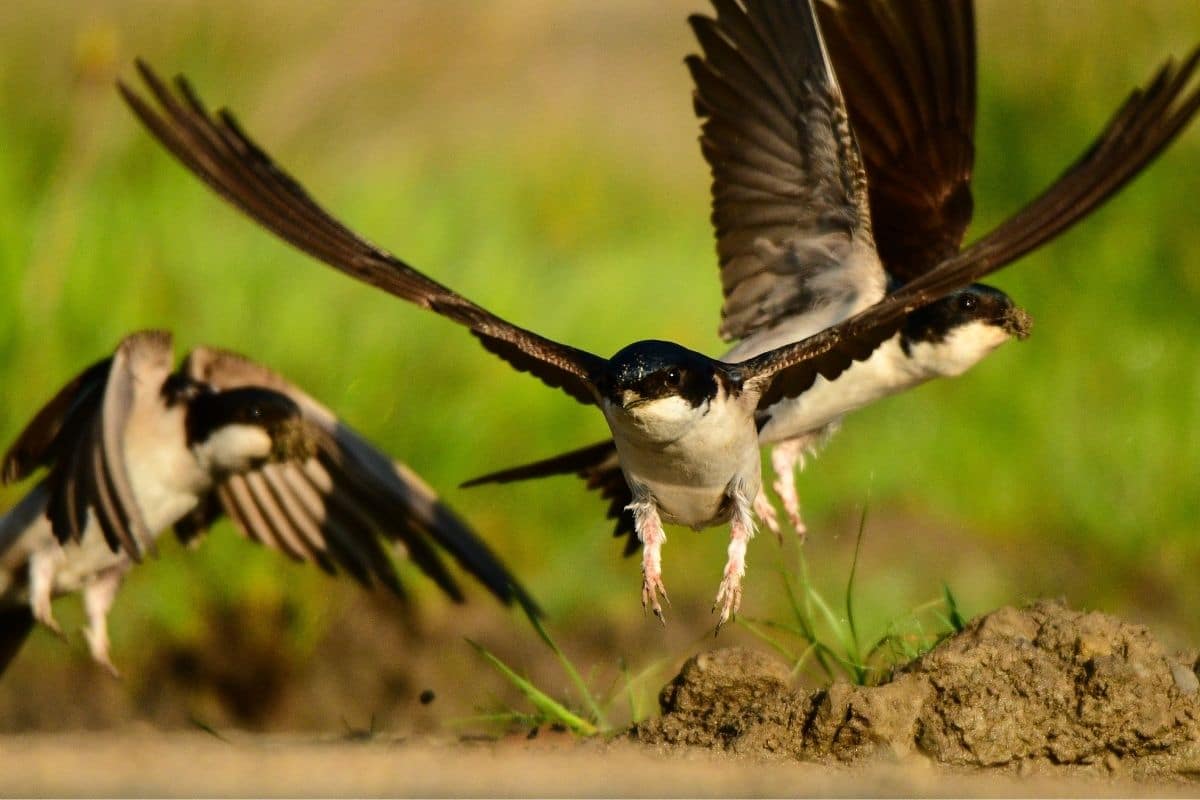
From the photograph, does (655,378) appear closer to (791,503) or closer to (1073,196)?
(1073,196)

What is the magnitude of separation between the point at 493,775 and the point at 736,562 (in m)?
0.75

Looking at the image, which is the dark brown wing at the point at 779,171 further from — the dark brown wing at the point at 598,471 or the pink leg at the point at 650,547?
the pink leg at the point at 650,547

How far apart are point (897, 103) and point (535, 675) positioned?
2344 millimetres

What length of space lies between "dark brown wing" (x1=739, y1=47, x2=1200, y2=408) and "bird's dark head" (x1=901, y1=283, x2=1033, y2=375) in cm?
165

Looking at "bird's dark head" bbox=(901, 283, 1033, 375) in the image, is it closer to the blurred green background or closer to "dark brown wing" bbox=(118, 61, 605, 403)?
the blurred green background

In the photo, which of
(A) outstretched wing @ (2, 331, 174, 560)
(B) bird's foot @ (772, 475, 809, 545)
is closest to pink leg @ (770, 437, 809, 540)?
(B) bird's foot @ (772, 475, 809, 545)

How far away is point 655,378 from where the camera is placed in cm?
431

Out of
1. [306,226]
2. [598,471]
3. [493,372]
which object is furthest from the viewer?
[493,372]

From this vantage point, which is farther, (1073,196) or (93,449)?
(93,449)

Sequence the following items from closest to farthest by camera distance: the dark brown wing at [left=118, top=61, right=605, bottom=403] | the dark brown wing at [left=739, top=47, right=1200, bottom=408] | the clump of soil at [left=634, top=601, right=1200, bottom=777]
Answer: the dark brown wing at [left=739, top=47, right=1200, bottom=408], the clump of soil at [left=634, top=601, right=1200, bottom=777], the dark brown wing at [left=118, top=61, right=605, bottom=403]

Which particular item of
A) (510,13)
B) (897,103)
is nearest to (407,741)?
(897,103)

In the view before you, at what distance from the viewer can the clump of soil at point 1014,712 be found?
414 centimetres

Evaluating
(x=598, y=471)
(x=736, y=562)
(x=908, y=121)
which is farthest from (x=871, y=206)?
(x=736, y=562)

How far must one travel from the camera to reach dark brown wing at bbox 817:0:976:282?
6301 mm
